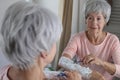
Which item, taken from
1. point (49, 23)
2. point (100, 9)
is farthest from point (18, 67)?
point (100, 9)

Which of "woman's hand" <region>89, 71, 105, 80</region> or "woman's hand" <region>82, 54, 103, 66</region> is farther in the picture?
"woman's hand" <region>82, 54, 103, 66</region>

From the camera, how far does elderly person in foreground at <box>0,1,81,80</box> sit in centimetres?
102

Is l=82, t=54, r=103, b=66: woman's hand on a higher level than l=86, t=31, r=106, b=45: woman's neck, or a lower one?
lower

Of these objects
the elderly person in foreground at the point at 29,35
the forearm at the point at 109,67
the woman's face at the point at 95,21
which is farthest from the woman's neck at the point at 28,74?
the woman's face at the point at 95,21

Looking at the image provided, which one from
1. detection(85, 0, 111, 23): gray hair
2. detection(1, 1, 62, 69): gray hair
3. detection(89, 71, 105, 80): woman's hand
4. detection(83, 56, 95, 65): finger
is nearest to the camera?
detection(1, 1, 62, 69): gray hair

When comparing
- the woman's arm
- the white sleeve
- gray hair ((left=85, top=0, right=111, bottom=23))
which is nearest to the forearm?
the woman's arm

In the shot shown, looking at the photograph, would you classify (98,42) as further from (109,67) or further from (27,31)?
(27,31)

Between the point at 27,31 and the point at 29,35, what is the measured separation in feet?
0.06

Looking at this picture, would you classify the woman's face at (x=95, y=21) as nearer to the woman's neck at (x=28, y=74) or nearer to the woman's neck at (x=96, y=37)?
the woman's neck at (x=96, y=37)

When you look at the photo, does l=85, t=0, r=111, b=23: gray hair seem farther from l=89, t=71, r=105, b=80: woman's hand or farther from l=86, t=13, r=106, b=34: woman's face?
l=89, t=71, r=105, b=80: woman's hand

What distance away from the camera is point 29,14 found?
102 cm

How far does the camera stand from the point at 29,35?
3.35 ft

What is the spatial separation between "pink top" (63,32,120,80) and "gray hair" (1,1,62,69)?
3.07ft

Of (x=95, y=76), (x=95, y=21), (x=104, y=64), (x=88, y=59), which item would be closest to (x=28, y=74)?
(x=95, y=76)
